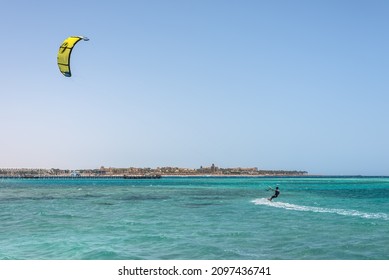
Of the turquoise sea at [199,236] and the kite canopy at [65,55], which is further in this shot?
the kite canopy at [65,55]

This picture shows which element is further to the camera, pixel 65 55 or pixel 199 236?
pixel 199 236

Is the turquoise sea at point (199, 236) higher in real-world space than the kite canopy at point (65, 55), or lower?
lower

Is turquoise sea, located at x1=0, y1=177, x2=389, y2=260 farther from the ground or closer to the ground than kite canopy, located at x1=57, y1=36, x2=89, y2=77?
closer to the ground

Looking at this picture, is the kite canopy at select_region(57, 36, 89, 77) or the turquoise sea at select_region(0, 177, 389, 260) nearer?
→ the turquoise sea at select_region(0, 177, 389, 260)

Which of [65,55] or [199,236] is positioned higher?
[65,55]

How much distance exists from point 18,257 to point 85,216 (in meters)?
12.2
